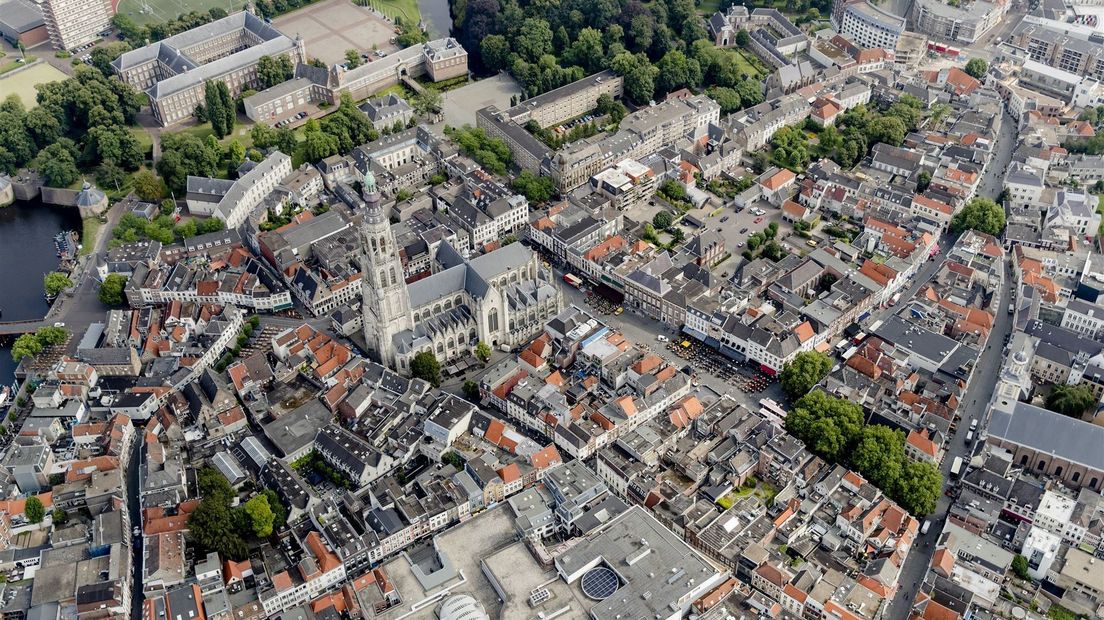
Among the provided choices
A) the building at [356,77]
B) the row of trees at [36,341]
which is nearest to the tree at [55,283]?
the row of trees at [36,341]

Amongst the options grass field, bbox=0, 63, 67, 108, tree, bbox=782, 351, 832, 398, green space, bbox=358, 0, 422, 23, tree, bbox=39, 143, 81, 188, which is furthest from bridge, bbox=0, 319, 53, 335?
green space, bbox=358, 0, 422, 23

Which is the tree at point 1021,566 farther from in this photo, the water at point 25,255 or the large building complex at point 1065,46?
the water at point 25,255

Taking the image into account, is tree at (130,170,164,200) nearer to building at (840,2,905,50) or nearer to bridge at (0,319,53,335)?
bridge at (0,319,53,335)

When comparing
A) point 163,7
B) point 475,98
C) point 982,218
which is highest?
point 163,7

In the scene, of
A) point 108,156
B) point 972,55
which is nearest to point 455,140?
point 108,156

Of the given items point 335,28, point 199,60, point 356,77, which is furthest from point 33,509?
point 335,28

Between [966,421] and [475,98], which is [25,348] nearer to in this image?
[475,98]
